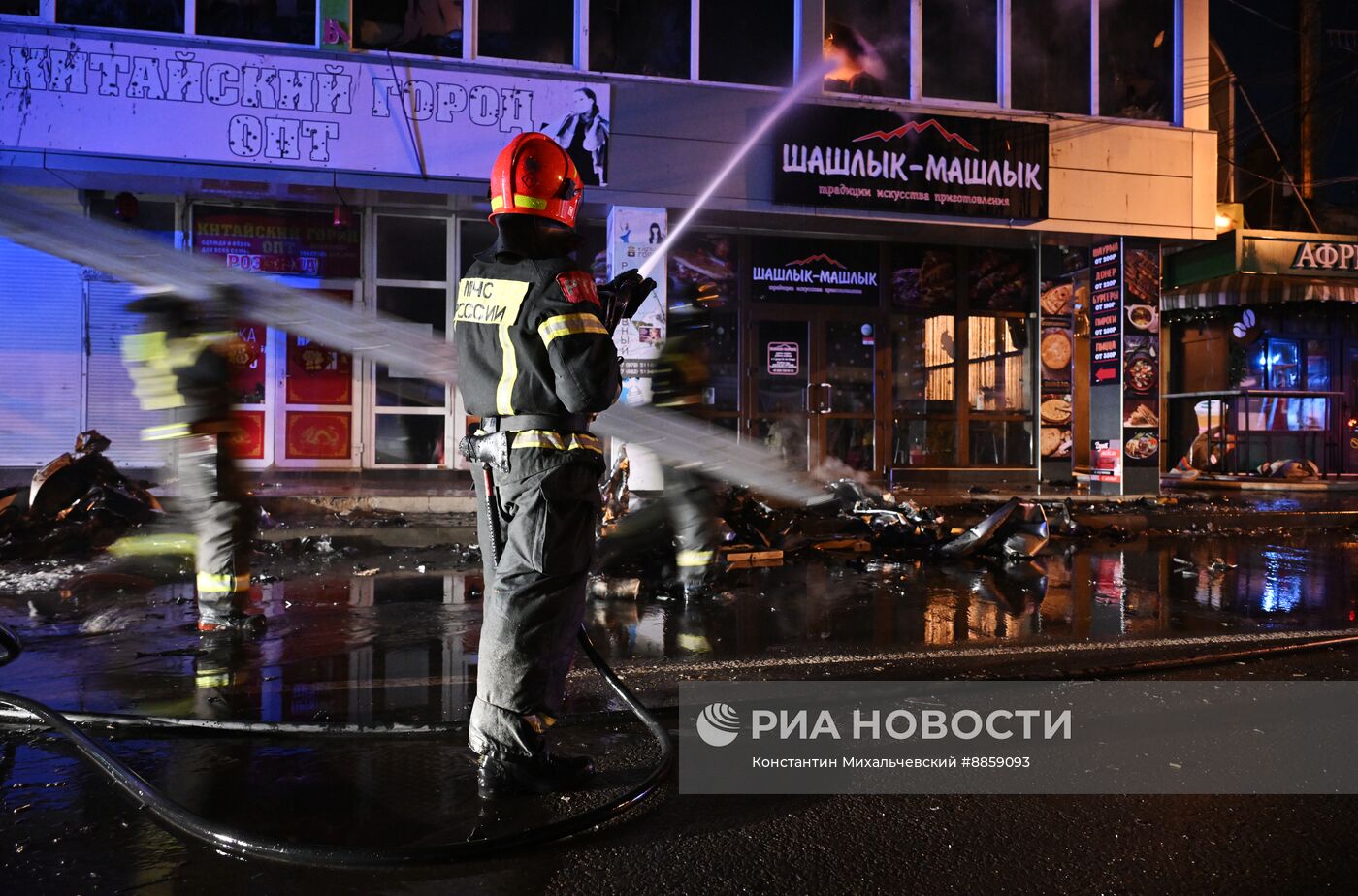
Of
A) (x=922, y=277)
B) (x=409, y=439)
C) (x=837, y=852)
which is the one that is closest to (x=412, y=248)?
(x=409, y=439)

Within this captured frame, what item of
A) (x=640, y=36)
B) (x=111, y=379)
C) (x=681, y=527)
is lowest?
(x=681, y=527)

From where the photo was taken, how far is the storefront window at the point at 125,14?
32.3ft

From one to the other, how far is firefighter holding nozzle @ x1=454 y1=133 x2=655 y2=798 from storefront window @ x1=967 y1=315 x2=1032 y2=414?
12449 mm

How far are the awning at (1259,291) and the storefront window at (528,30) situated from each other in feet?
39.6

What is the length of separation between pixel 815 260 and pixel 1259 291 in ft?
32.1

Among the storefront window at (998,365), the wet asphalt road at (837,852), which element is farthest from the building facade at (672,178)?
the wet asphalt road at (837,852)

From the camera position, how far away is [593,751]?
10.6 feet

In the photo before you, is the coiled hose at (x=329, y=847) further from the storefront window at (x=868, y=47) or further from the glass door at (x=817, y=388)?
the storefront window at (x=868, y=47)

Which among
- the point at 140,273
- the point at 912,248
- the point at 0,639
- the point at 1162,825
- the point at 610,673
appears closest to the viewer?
the point at 1162,825

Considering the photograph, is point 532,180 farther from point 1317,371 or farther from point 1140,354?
point 1317,371

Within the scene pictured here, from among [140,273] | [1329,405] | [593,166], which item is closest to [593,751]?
[140,273]

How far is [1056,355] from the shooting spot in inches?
566

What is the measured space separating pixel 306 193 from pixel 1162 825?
449 inches

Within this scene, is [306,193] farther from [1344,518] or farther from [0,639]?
[1344,518]
